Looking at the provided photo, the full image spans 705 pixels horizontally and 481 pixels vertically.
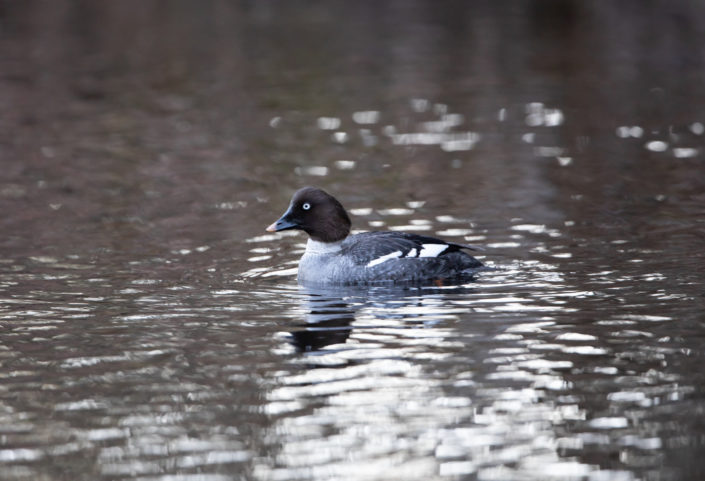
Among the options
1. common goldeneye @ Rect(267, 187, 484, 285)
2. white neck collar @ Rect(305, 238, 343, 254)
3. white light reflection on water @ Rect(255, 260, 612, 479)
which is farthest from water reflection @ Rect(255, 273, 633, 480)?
white neck collar @ Rect(305, 238, 343, 254)

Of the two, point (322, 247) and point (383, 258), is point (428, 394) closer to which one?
point (383, 258)

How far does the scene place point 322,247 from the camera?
13500 millimetres

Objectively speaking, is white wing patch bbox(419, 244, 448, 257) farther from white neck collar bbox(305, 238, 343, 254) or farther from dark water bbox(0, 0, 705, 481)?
white neck collar bbox(305, 238, 343, 254)

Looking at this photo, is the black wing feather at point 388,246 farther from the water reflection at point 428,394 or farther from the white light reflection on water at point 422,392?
the water reflection at point 428,394

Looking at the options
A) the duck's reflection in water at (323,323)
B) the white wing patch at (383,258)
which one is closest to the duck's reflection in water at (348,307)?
the duck's reflection in water at (323,323)

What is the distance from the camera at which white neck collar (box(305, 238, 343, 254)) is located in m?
13.5

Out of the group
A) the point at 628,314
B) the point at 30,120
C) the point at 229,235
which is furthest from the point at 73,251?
the point at 30,120

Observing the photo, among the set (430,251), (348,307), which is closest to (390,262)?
(430,251)

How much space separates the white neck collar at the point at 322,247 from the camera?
44.2 feet

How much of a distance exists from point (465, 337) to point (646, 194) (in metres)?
6.69

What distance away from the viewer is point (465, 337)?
35.2 feet

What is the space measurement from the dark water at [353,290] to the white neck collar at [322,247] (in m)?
0.42

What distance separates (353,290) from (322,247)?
2.66ft

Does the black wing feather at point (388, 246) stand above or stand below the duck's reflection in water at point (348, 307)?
above
